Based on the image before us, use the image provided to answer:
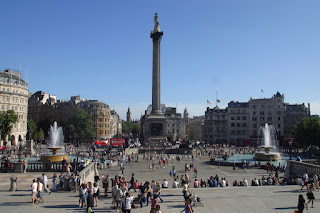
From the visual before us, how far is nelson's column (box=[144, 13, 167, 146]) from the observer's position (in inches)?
3207

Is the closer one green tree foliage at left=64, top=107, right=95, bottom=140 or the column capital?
the column capital

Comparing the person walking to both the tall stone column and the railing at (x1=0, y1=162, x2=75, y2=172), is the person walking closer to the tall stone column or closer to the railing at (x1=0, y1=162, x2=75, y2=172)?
the railing at (x1=0, y1=162, x2=75, y2=172)

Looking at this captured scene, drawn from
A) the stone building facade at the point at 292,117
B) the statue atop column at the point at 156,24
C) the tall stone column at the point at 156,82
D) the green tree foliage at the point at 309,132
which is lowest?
the green tree foliage at the point at 309,132

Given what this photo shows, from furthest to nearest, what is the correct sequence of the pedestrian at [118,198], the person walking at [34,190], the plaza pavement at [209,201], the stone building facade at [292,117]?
the stone building facade at [292,117]
the person walking at [34,190]
the plaza pavement at [209,201]
the pedestrian at [118,198]

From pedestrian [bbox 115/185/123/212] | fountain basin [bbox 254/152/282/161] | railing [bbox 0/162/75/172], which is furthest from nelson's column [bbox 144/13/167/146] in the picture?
pedestrian [bbox 115/185/123/212]

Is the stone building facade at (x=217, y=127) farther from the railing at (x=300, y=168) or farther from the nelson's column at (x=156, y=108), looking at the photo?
the railing at (x=300, y=168)

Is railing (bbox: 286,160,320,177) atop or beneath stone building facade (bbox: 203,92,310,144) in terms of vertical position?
beneath

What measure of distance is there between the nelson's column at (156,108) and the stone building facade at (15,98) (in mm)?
36716

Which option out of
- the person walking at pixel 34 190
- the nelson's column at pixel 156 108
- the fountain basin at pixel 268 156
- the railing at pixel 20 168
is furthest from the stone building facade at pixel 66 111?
the person walking at pixel 34 190

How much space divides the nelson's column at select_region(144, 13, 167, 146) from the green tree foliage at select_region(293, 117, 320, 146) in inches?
1354

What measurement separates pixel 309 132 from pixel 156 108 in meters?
40.7

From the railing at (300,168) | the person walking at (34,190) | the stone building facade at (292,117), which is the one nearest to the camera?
the person walking at (34,190)

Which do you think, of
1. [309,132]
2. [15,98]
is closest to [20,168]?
[15,98]

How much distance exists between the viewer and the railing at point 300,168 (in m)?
23.3
